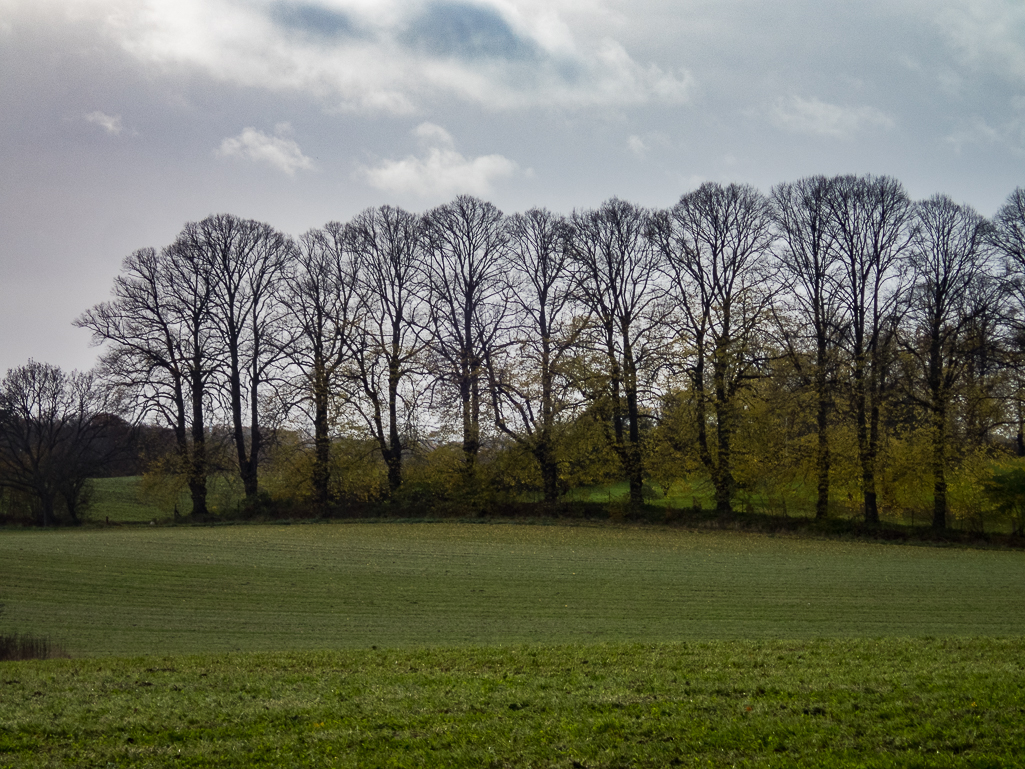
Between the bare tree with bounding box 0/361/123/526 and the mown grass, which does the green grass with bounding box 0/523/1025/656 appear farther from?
the bare tree with bounding box 0/361/123/526

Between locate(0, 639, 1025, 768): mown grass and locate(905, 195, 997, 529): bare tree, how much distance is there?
93.4 ft

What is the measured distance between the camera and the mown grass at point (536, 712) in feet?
19.3

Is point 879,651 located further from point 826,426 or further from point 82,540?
point 82,540

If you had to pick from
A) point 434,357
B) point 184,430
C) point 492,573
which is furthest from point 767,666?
point 184,430

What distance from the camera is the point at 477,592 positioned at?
64.8 ft

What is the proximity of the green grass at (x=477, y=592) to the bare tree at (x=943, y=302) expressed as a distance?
7382 millimetres

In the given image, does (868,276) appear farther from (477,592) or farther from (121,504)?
(121,504)

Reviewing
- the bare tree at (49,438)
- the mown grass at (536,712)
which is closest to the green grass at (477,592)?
the mown grass at (536,712)

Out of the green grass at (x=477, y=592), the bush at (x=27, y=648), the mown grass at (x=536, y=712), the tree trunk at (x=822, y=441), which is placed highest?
the tree trunk at (x=822, y=441)

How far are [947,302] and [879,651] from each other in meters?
31.0

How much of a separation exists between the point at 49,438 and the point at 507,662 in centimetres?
4772

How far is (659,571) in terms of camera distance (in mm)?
23625

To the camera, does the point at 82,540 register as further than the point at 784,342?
No

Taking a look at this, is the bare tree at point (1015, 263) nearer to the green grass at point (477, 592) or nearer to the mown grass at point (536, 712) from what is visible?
the green grass at point (477, 592)
